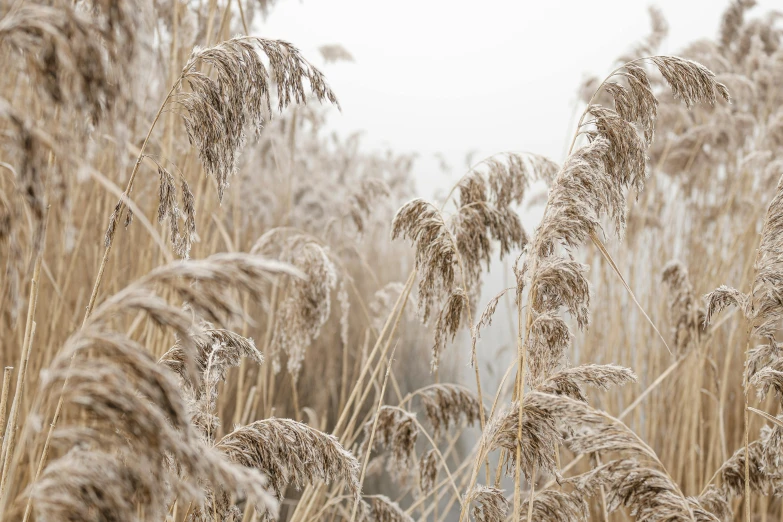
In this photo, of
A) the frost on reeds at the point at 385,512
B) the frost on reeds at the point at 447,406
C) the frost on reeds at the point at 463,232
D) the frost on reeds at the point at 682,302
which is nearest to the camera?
the frost on reeds at the point at 463,232

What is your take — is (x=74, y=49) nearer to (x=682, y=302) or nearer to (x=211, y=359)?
(x=211, y=359)

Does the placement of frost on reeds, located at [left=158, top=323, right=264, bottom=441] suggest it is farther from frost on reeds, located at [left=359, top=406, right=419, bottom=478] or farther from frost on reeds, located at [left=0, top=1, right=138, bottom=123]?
frost on reeds, located at [left=359, top=406, right=419, bottom=478]

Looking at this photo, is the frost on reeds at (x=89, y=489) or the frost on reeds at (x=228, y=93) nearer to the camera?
the frost on reeds at (x=89, y=489)

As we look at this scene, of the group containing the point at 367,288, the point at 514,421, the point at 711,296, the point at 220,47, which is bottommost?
the point at 367,288

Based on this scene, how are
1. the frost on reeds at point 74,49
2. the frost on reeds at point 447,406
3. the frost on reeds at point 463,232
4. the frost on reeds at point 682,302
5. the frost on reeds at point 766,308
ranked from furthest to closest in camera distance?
the frost on reeds at point 682,302
the frost on reeds at point 447,406
the frost on reeds at point 463,232
the frost on reeds at point 766,308
the frost on reeds at point 74,49

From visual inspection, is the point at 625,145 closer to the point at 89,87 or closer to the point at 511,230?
the point at 511,230

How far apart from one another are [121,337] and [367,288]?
17.1 feet

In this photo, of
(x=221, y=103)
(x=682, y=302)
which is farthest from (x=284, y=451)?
(x=682, y=302)

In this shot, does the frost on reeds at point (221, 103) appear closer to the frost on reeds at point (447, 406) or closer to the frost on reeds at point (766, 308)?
the frost on reeds at point (766, 308)

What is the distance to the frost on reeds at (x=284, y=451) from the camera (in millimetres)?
1209

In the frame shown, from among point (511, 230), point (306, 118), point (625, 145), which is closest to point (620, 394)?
point (511, 230)

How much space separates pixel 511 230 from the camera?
1.75m

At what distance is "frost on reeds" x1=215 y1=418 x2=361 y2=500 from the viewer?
121cm

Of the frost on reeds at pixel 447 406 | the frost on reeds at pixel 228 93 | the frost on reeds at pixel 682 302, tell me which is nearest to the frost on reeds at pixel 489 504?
the frost on reeds at pixel 447 406
